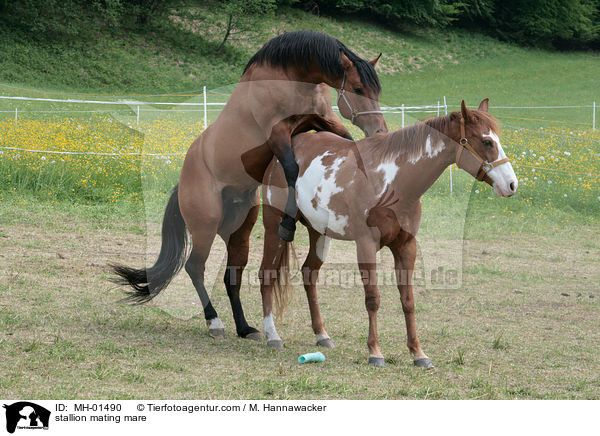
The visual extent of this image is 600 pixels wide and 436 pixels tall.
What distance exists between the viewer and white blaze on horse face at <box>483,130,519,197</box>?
4.31 meters

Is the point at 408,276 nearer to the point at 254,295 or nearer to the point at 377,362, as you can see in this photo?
the point at 377,362

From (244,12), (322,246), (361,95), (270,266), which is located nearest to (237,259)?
(270,266)

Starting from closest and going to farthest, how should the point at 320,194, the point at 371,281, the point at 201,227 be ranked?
the point at 371,281 → the point at 320,194 → the point at 201,227

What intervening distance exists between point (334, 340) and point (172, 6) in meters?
30.8

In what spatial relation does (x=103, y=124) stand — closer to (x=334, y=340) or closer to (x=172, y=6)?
(x=334, y=340)

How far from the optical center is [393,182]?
4664mm

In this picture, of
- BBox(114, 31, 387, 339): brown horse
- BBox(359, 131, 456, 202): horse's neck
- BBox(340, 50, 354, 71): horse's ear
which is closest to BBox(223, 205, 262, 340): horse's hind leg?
BBox(114, 31, 387, 339): brown horse

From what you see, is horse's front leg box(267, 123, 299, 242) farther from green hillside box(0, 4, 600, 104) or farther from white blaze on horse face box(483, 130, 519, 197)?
green hillside box(0, 4, 600, 104)

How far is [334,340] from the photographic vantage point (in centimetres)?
552

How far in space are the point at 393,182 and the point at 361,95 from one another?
69cm

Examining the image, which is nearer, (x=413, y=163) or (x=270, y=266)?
(x=413, y=163)

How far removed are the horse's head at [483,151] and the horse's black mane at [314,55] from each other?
750mm
